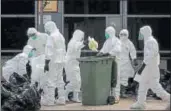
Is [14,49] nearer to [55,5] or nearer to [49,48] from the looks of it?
[55,5]

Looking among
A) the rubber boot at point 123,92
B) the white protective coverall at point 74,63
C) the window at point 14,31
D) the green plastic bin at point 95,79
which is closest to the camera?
the green plastic bin at point 95,79

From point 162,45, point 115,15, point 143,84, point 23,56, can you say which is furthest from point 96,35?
point 143,84

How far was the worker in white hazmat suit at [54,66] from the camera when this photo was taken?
11.1 m

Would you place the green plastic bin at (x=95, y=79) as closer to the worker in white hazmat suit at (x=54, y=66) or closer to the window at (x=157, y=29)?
the worker in white hazmat suit at (x=54, y=66)

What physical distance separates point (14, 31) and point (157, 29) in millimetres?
5232

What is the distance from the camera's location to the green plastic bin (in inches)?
437

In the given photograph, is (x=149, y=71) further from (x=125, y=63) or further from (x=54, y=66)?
(x=125, y=63)

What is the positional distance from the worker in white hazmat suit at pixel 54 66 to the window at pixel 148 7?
7.49m

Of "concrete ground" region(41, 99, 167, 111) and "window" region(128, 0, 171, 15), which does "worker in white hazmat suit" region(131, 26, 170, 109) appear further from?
"window" region(128, 0, 171, 15)

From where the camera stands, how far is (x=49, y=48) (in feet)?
36.2

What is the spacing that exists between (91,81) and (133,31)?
747 cm

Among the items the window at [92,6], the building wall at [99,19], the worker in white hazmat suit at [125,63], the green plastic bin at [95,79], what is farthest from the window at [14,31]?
the green plastic bin at [95,79]

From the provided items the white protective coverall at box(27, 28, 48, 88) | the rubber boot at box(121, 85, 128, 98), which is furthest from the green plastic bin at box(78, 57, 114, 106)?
the rubber boot at box(121, 85, 128, 98)

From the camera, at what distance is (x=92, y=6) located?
60.3ft
